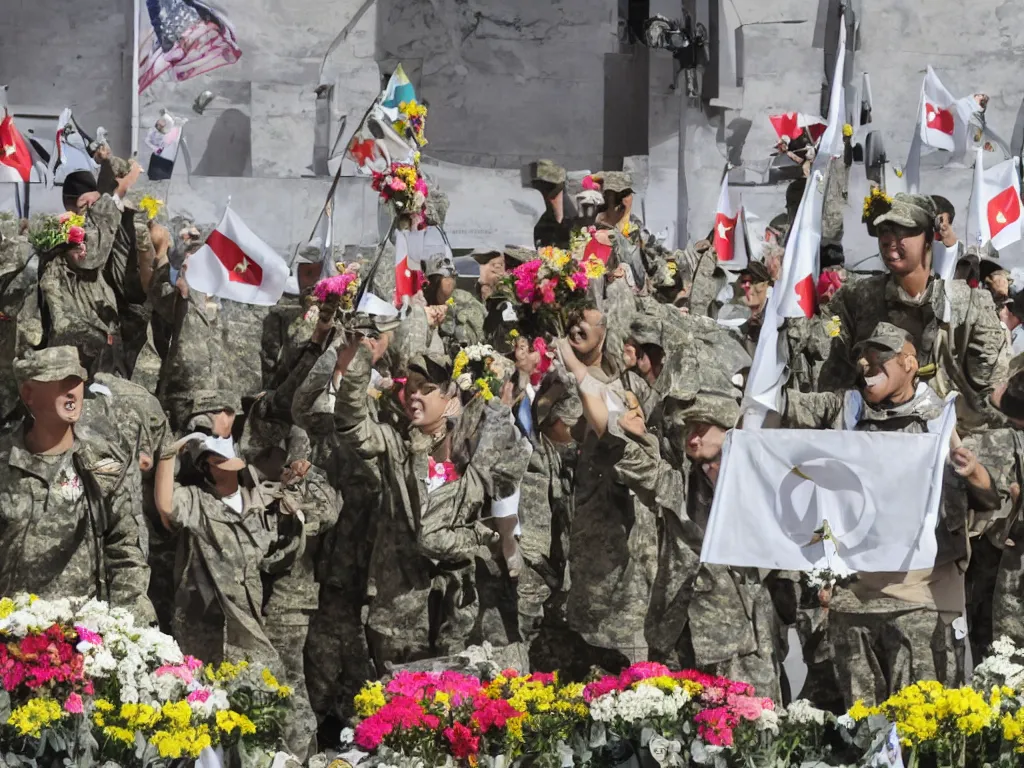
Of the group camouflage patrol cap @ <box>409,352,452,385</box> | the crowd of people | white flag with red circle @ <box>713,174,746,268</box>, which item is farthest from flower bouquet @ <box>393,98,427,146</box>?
white flag with red circle @ <box>713,174,746,268</box>

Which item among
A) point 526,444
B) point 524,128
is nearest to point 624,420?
point 526,444

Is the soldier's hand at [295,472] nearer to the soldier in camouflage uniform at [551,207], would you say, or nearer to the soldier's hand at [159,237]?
the soldier's hand at [159,237]

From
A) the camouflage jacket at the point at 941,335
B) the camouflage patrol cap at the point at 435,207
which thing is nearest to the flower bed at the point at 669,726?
the camouflage jacket at the point at 941,335

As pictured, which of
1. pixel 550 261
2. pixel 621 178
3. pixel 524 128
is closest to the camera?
pixel 550 261

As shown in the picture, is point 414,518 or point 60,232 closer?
point 414,518

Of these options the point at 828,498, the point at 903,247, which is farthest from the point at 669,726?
the point at 903,247

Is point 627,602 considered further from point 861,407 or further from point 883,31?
point 883,31

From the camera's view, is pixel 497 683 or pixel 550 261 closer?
pixel 497 683

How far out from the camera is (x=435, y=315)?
1314 cm

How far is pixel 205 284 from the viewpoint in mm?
12023

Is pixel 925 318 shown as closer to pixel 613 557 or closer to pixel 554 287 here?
pixel 554 287

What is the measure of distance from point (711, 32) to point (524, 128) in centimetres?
281

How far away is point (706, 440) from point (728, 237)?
5766 millimetres

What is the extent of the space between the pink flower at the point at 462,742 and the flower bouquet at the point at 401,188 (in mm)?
4533
